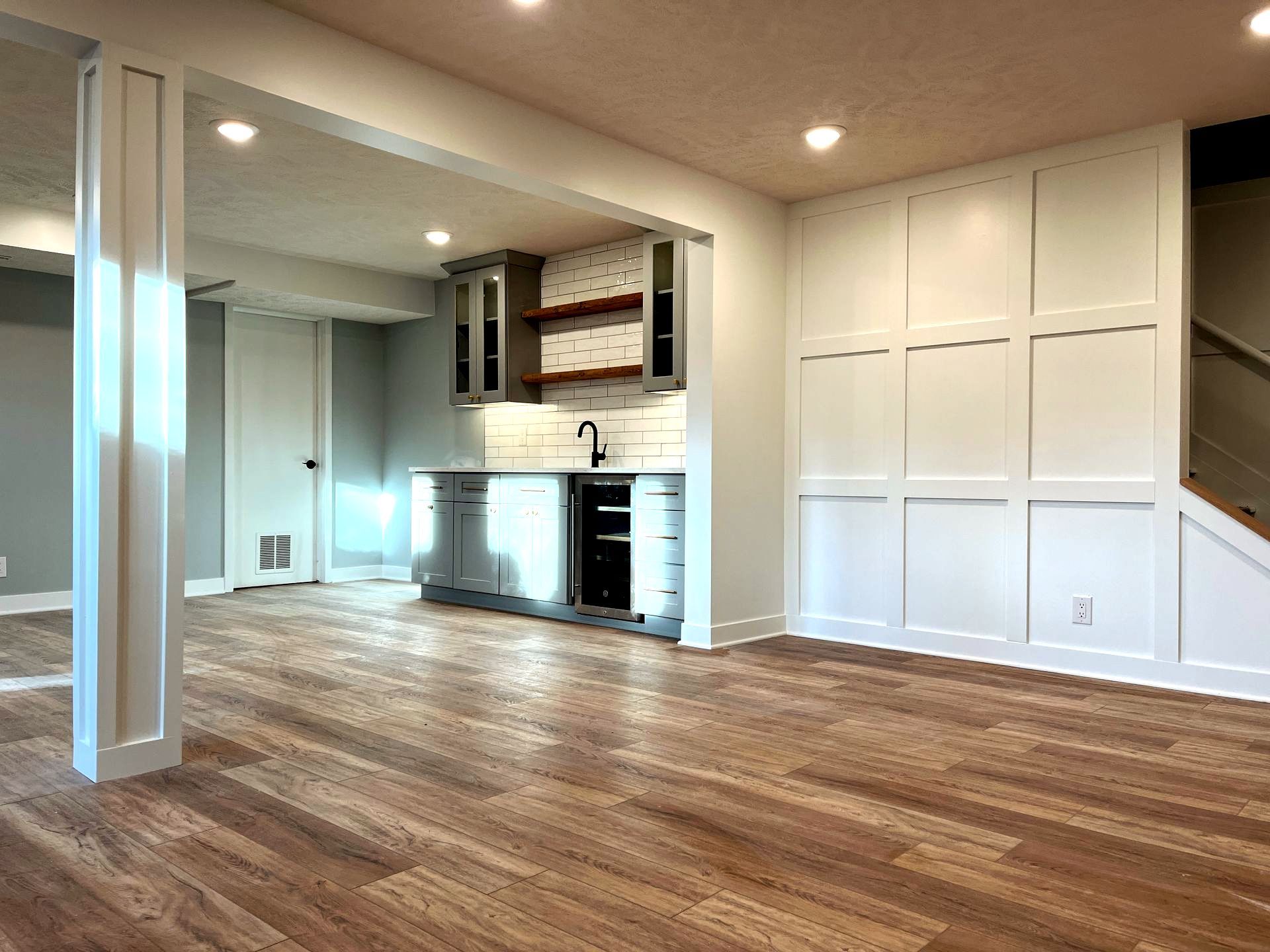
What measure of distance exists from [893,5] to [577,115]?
1.44 m

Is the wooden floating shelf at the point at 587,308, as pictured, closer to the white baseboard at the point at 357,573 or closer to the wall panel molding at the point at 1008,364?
the wall panel molding at the point at 1008,364

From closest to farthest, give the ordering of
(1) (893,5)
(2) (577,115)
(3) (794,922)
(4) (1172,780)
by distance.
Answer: (3) (794,922)
(4) (1172,780)
(1) (893,5)
(2) (577,115)

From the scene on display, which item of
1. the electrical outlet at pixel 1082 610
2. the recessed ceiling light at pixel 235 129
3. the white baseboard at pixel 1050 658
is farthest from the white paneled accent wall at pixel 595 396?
the recessed ceiling light at pixel 235 129

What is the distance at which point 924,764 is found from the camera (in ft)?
9.51

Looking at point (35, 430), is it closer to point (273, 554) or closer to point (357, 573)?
point (273, 554)

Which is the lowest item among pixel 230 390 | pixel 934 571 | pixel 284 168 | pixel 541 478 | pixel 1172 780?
pixel 1172 780

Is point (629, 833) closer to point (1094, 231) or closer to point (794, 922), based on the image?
point (794, 922)

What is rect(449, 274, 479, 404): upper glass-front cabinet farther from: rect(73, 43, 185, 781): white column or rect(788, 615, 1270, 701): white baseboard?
rect(73, 43, 185, 781): white column

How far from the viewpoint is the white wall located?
9.65ft

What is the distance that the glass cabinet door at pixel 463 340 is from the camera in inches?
268

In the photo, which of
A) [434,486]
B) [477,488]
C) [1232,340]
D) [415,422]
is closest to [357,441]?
[415,422]

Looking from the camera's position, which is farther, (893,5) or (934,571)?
(934,571)

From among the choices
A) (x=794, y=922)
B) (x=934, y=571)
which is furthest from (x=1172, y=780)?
(x=934, y=571)

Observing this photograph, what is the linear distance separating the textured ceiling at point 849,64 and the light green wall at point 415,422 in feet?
11.7
